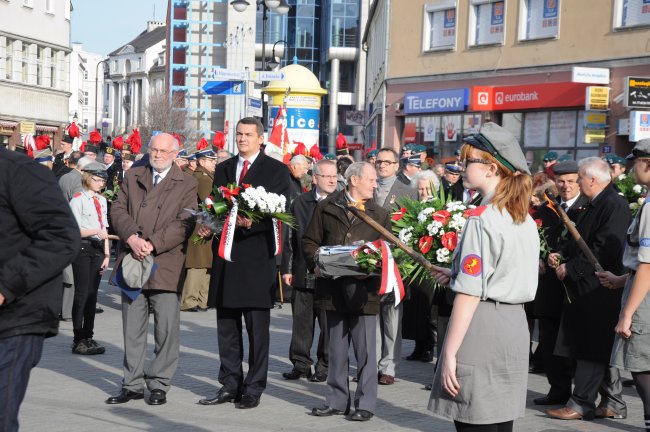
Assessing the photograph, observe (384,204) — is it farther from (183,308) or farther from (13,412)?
(13,412)

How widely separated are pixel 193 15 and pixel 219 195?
69.5 metres

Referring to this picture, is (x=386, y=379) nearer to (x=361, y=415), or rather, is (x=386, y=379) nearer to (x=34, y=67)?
(x=361, y=415)

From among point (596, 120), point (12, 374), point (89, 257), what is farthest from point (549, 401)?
point (596, 120)

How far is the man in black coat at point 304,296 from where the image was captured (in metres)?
9.66

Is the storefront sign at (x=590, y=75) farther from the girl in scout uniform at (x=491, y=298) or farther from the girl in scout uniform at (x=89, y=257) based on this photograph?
the girl in scout uniform at (x=491, y=298)

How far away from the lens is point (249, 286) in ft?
27.7

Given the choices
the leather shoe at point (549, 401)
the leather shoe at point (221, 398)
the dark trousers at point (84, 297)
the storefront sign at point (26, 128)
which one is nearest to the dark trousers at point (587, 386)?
the leather shoe at point (549, 401)

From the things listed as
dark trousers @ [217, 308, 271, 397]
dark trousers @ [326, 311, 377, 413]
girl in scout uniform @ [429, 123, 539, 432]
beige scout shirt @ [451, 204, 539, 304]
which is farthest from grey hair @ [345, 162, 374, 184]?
beige scout shirt @ [451, 204, 539, 304]

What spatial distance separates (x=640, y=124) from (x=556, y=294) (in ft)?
49.6

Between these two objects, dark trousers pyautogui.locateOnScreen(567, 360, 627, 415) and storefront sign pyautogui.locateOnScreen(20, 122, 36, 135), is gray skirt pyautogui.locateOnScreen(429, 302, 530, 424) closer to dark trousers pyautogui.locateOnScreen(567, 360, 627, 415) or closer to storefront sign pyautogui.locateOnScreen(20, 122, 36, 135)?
dark trousers pyautogui.locateOnScreen(567, 360, 627, 415)

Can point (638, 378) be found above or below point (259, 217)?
below

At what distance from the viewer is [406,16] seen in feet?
120

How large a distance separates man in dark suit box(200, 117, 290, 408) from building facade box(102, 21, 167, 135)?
112 meters

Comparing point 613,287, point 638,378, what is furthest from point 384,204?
point 638,378
